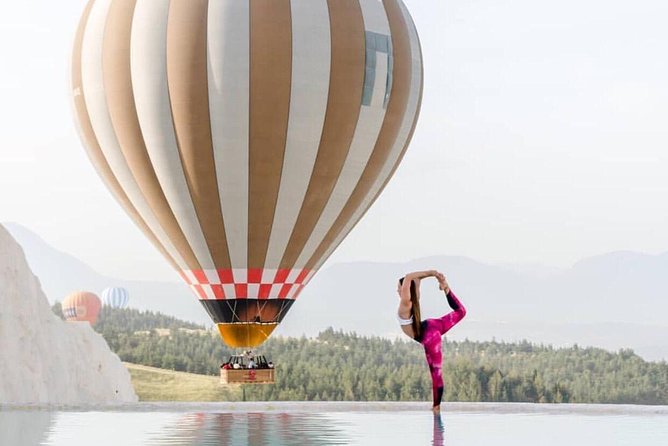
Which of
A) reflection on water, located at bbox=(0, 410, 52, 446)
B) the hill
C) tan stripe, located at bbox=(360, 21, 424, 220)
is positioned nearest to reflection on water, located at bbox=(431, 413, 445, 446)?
reflection on water, located at bbox=(0, 410, 52, 446)

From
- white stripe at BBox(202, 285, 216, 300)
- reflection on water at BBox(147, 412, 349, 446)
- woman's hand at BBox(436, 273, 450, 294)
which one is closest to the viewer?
woman's hand at BBox(436, 273, 450, 294)

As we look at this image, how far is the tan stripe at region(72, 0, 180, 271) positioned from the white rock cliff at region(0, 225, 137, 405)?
92.4 ft

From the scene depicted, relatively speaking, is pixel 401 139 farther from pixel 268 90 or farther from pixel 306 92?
pixel 268 90

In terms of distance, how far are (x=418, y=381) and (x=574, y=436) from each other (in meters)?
89.6

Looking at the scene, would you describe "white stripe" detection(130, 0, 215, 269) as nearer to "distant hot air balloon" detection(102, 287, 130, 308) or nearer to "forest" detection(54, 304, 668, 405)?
"forest" detection(54, 304, 668, 405)

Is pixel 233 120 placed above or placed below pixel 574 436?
above

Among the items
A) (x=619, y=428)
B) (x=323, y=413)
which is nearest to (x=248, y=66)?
(x=323, y=413)

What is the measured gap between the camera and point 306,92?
3341 centimetres

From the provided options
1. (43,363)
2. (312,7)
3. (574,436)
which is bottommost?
(574,436)

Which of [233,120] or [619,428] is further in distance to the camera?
[233,120]

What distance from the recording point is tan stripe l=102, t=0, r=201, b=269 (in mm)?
33906

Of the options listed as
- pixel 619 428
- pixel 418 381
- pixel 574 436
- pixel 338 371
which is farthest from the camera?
pixel 338 371

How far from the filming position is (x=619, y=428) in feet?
86.8

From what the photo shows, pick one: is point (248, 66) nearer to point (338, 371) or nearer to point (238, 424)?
point (238, 424)
